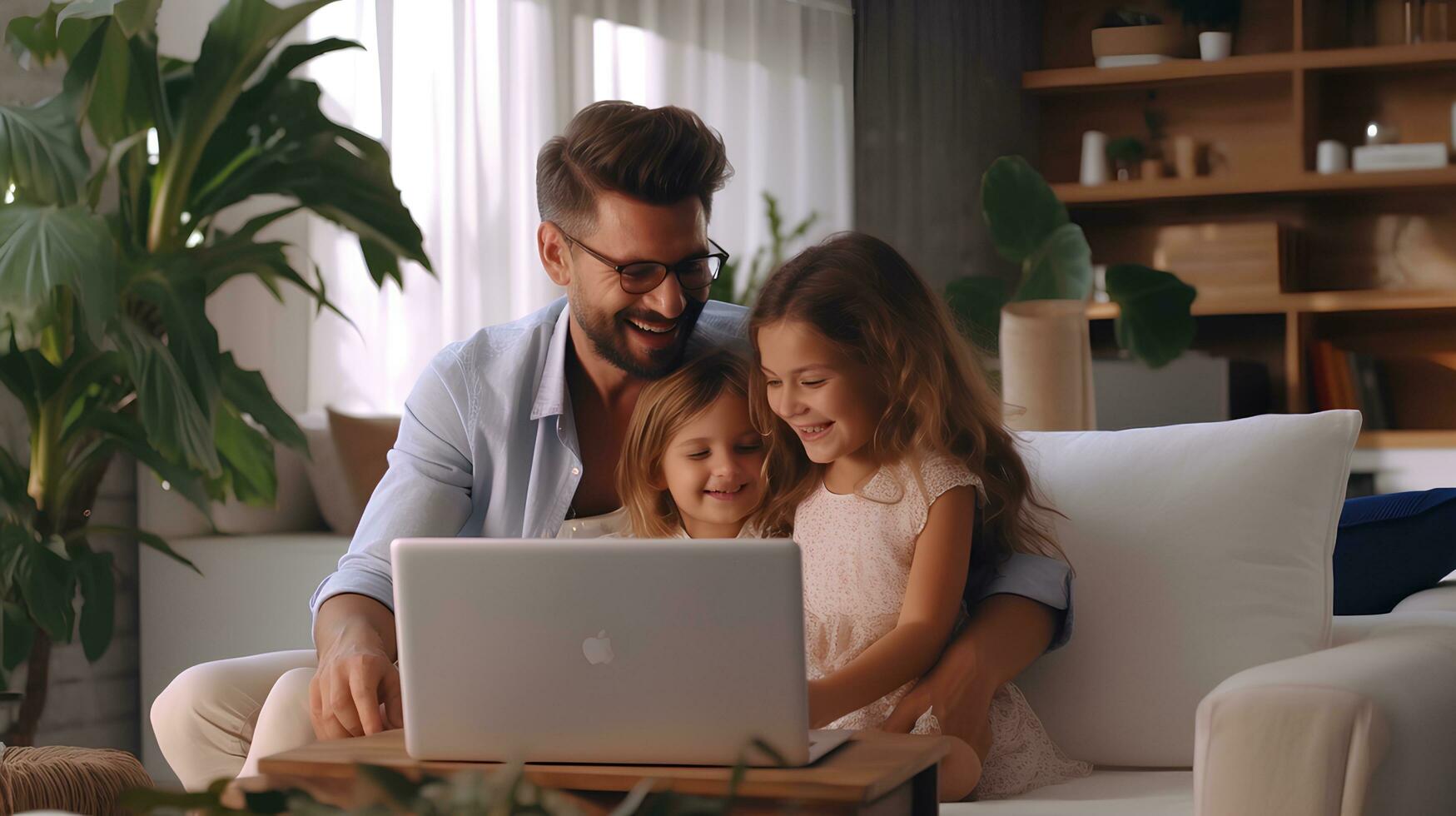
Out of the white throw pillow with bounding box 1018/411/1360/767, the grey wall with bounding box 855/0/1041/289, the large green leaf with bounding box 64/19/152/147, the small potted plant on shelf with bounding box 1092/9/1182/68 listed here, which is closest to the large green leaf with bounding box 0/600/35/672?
the large green leaf with bounding box 64/19/152/147

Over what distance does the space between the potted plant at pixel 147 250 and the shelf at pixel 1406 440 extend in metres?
3.35

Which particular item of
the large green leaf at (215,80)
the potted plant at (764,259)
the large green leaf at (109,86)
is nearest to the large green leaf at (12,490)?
the large green leaf at (215,80)

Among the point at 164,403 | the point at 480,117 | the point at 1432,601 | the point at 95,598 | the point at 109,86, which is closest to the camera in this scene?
the point at 1432,601

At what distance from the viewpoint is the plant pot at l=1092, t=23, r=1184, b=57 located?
16.4ft

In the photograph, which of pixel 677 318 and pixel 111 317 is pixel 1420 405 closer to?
pixel 677 318

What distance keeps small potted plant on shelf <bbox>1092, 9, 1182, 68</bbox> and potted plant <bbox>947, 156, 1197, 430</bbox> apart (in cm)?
218

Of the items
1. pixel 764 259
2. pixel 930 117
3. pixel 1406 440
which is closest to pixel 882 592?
pixel 764 259

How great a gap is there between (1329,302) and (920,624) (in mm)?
3682

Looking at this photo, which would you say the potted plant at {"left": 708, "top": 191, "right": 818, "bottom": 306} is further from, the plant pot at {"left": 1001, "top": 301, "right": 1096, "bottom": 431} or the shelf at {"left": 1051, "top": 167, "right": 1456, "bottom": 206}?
the plant pot at {"left": 1001, "top": 301, "right": 1096, "bottom": 431}

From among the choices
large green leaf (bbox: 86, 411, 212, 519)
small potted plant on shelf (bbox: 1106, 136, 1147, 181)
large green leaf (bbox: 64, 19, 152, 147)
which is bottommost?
large green leaf (bbox: 86, 411, 212, 519)

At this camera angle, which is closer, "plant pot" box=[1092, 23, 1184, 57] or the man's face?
the man's face

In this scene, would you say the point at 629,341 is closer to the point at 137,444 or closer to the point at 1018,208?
the point at 137,444

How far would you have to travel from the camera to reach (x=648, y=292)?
181 cm

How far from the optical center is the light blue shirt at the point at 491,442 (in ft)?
6.12
